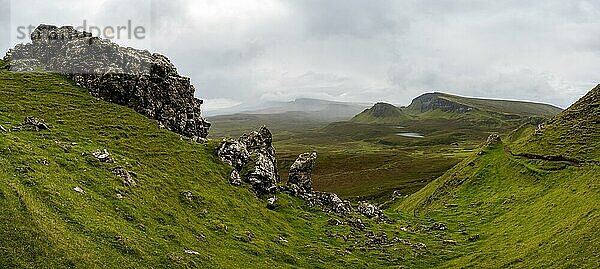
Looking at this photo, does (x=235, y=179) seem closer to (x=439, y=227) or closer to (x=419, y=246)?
(x=419, y=246)

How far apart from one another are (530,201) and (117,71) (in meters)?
71.1

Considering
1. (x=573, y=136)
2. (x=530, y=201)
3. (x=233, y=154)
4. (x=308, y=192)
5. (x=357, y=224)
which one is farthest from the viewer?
(x=573, y=136)

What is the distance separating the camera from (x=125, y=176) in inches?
1647

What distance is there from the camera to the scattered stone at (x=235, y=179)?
5571 centimetres

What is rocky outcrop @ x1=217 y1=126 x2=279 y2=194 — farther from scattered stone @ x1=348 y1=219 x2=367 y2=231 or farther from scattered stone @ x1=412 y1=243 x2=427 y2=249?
scattered stone @ x1=412 y1=243 x2=427 y2=249

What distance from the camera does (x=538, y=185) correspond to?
7506 cm

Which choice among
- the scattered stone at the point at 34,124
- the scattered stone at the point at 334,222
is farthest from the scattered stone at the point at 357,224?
the scattered stone at the point at 34,124

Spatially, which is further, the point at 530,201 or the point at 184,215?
the point at 530,201

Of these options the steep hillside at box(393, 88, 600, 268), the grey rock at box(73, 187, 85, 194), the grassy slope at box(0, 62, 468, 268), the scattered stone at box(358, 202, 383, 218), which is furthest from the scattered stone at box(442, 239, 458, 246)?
the grey rock at box(73, 187, 85, 194)

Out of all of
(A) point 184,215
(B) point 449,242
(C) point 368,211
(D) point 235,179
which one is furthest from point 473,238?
(A) point 184,215

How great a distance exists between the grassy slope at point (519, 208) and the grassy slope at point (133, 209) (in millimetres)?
7450

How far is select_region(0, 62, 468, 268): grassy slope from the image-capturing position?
28875 millimetres

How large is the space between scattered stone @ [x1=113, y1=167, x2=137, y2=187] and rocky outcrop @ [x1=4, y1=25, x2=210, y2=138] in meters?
23.8

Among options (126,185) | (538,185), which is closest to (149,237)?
(126,185)
